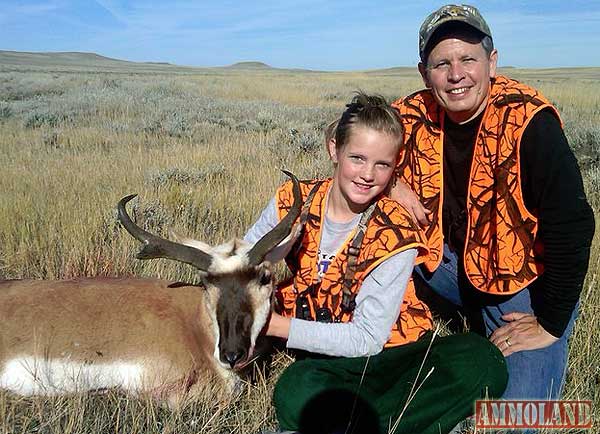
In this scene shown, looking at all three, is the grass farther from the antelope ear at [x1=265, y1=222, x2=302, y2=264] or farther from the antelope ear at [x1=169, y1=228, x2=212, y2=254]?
the antelope ear at [x1=169, y1=228, x2=212, y2=254]

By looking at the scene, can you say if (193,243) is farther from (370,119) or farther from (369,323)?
(370,119)

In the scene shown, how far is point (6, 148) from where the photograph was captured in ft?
32.4

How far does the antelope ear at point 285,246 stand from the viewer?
10.8 feet

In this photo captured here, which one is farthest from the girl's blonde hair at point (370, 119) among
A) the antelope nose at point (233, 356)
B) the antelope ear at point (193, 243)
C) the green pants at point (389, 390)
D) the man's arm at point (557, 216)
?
the antelope nose at point (233, 356)

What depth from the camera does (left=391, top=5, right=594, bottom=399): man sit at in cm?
314

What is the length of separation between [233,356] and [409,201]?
1.70m

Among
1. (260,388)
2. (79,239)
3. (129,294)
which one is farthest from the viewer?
(79,239)

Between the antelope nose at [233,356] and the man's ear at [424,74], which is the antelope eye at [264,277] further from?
the man's ear at [424,74]

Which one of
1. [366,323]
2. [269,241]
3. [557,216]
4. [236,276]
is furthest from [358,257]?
[557,216]

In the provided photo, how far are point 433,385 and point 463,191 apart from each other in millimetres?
1526

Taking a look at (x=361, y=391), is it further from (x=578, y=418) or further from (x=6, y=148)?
(x=6, y=148)

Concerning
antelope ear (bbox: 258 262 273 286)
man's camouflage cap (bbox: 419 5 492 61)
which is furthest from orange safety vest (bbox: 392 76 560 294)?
antelope ear (bbox: 258 262 273 286)

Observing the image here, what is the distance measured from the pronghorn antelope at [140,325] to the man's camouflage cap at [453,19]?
132 centimetres

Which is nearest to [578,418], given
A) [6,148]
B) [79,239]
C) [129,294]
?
[129,294]
